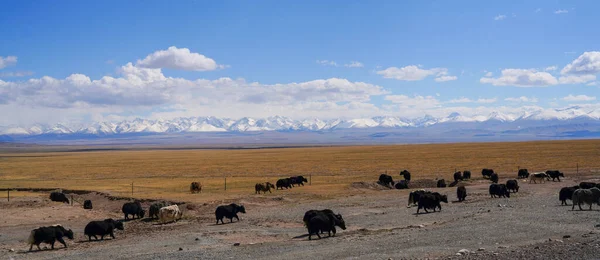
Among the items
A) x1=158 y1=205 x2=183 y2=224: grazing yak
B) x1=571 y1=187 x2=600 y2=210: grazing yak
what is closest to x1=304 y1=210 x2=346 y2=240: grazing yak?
x1=158 y1=205 x2=183 y2=224: grazing yak

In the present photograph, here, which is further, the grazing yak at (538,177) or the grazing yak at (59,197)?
the grazing yak at (538,177)

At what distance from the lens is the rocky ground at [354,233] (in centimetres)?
1459

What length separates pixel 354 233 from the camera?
18.9 meters

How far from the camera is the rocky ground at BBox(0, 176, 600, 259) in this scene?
1459cm

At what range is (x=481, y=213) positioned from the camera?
71.5 feet

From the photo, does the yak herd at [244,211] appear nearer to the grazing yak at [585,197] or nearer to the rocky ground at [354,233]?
the grazing yak at [585,197]

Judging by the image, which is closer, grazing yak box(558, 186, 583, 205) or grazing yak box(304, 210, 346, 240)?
grazing yak box(304, 210, 346, 240)

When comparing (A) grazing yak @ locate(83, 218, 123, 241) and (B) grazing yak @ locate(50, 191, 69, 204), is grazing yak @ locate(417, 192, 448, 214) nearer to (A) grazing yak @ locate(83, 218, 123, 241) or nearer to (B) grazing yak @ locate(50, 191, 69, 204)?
(A) grazing yak @ locate(83, 218, 123, 241)

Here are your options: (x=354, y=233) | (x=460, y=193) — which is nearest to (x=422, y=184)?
(x=460, y=193)

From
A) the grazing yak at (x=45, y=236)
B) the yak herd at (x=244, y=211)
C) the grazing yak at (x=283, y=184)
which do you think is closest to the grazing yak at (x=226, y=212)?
the yak herd at (x=244, y=211)

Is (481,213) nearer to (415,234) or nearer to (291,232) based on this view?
(415,234)

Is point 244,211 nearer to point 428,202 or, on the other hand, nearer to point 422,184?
point 428,202

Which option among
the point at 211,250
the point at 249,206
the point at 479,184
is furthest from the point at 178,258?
the point at 479,184

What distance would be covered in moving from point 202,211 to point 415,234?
565 inches
